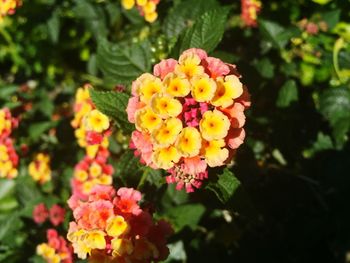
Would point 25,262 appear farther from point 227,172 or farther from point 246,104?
point 246,104

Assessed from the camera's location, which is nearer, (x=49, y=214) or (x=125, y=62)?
(x=125, y=62)

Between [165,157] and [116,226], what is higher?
[165,157]

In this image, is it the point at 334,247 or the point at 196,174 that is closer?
the point at 196,174

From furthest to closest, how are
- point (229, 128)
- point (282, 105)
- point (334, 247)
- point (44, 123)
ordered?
point (334, 247) < point (44, 123) < point (282, 105) < point (229, 128)

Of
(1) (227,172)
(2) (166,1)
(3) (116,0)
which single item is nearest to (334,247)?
(1) (227,172)

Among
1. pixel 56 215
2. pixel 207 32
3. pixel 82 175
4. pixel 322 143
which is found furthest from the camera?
pixel 322 143

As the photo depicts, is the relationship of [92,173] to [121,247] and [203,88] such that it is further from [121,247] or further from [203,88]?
[203,88]

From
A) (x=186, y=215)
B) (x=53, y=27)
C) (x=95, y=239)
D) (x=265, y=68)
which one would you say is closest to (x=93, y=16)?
(x=53, y=27)
